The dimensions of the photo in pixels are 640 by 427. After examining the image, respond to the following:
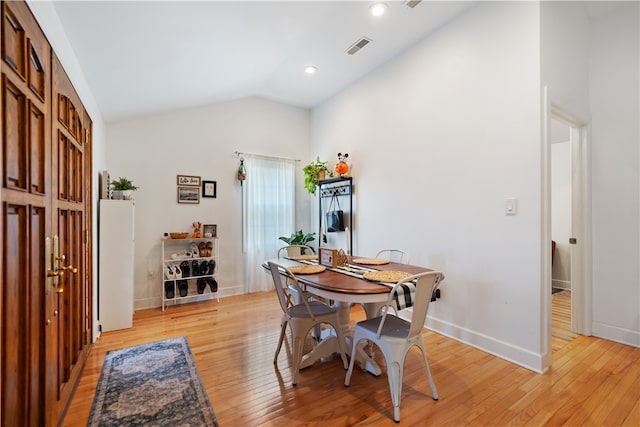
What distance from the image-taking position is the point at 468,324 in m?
2.84

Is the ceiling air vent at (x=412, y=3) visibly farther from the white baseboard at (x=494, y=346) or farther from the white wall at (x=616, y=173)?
the white baseboard at (x=494, y=346)

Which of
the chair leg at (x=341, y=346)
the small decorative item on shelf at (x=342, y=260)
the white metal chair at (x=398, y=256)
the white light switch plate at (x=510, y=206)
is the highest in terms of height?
the white light switch plate at (x=510, y=206)

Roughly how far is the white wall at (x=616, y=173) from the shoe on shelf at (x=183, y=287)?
15.2 ft

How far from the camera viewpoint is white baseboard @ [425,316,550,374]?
7.65 ft

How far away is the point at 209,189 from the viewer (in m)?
4.50

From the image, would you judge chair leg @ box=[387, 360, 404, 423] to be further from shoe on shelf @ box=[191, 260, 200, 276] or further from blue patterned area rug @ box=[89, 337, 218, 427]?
shoe on shelf @ box=[191, 260, 200, 276]

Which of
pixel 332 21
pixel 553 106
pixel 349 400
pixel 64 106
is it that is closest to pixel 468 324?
pixel 349 400

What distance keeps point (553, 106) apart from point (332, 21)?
82.8 inches

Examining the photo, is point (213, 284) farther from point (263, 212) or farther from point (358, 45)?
point (358, 45)

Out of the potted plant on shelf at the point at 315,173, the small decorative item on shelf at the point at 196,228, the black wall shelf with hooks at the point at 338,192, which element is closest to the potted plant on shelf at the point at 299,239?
the black wall shelf with hooks at the point at 338,192

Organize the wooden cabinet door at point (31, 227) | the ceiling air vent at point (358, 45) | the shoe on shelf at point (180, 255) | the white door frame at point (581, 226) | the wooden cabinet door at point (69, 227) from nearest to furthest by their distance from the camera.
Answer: the wooden cabinet door at point (31, 227) → the wooden cabinet door at point (69, 227) → the white door frame at point (581, 226) → the ceiling air vent at point (358, 45) → the shoe on shelf at point (180, 255)

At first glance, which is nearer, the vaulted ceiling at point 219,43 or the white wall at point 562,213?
the vaulted ceiling at point 219,43

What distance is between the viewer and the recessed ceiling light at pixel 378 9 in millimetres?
2695

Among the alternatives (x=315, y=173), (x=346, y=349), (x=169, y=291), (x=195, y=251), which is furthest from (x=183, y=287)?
(x=346, y=349)
